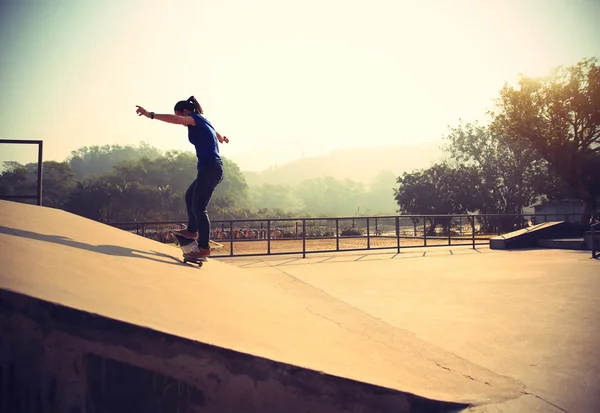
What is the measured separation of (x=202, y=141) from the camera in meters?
3.50

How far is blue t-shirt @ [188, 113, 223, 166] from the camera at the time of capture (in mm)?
3488

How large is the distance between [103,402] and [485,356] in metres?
2.30

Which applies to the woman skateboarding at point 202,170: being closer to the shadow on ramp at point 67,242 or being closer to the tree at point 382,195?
the shadow on ramp at point 67,242

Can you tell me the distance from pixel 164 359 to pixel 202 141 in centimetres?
248

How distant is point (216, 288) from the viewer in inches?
108

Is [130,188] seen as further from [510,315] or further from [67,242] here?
[510,315]

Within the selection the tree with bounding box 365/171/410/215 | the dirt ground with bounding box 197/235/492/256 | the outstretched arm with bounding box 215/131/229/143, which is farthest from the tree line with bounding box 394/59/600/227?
the tree with bounding box 365/171/410/215

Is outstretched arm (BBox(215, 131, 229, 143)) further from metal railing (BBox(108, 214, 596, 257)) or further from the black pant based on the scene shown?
metal railing (BBox(108, 214, 596, 257))

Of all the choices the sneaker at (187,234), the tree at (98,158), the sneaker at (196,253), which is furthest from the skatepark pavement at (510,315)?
the tree at (98,158)

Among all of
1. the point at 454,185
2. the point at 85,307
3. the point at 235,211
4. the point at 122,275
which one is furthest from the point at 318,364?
the point at 235,211

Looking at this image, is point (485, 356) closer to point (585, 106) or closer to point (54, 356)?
point (54, 356)

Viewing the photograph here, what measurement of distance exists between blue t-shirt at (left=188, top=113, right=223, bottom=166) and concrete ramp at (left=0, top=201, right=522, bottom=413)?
62.3 inches

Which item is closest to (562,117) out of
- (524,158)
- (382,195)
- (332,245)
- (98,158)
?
(524,158)

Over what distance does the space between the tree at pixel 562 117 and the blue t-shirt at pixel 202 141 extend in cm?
2286
